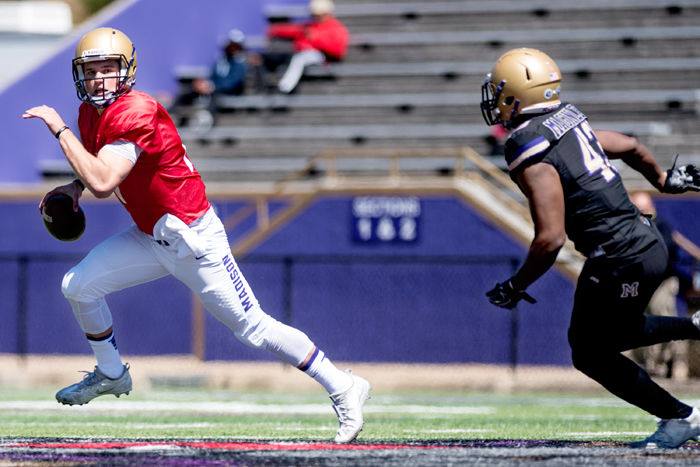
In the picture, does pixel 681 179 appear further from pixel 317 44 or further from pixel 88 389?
pixel 317 44

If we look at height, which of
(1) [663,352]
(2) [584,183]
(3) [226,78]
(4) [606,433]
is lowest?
(1) [663,352]

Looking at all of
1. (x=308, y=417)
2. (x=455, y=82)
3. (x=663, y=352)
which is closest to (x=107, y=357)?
(x=308, y=417)

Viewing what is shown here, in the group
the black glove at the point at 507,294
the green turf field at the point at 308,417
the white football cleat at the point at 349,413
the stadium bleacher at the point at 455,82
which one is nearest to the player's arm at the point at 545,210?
the black glove at the point at 507,294

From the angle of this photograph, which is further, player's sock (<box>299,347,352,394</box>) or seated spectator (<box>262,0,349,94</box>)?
seated spectator (<box>262,0,349,94</box>)

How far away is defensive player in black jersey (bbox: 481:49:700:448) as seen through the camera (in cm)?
522

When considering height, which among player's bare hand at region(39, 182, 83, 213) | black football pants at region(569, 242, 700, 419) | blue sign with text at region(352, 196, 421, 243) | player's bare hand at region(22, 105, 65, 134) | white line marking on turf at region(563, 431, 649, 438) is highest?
player's bare hand at region(22, 105, 65, 134)

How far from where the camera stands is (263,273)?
1415 centimetres

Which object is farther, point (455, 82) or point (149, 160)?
point (455, 82)

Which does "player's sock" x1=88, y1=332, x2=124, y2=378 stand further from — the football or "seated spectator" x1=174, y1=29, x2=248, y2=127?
"seated spectator" x1=174, y1=29, x2=248, y2=127

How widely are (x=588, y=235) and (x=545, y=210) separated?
338 millimetres

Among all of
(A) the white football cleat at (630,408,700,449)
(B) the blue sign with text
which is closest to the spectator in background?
(B) the blue sign with text

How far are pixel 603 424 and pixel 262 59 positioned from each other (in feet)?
33.9

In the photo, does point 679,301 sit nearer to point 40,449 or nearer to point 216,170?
point 216,170

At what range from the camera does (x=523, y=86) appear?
5.43 metres
